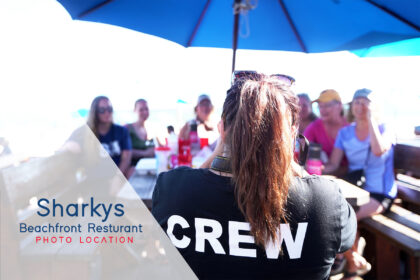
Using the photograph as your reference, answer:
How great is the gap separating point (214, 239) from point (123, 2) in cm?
249

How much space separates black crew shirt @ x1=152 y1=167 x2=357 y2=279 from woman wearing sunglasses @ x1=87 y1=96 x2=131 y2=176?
2.06 meters

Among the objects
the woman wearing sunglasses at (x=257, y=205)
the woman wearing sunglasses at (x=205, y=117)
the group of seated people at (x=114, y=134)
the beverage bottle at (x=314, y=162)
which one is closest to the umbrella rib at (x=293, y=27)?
the woman wearing sunglasses at (x=205, y=117)

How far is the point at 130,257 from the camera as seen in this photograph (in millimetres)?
2281

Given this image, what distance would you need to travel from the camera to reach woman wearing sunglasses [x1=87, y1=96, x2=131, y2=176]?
281 cm

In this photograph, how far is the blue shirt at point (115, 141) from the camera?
2807 millimetres

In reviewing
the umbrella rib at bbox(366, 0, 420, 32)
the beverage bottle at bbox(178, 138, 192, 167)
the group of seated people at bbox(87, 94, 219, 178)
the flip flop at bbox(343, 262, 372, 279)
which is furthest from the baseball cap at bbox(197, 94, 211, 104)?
the flip flop at bbox(343, 262, 372, 279)

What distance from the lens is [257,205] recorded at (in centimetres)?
88

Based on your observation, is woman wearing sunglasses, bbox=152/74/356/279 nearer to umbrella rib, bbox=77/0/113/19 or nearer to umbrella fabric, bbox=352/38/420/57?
umbrella rib, bbox=77/0/113/19

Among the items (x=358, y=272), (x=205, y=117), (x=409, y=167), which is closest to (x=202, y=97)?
(x=205, y=117)

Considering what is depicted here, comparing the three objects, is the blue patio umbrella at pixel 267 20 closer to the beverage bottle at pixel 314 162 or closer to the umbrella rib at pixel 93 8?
the umbrella rib at pixel 93 8

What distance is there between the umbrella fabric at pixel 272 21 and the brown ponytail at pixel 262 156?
2158 millimetres

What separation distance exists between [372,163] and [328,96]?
861 millimetres

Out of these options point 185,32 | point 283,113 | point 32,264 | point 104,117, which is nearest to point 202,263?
point 283,113

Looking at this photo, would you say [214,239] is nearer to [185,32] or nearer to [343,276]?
[343,276]
